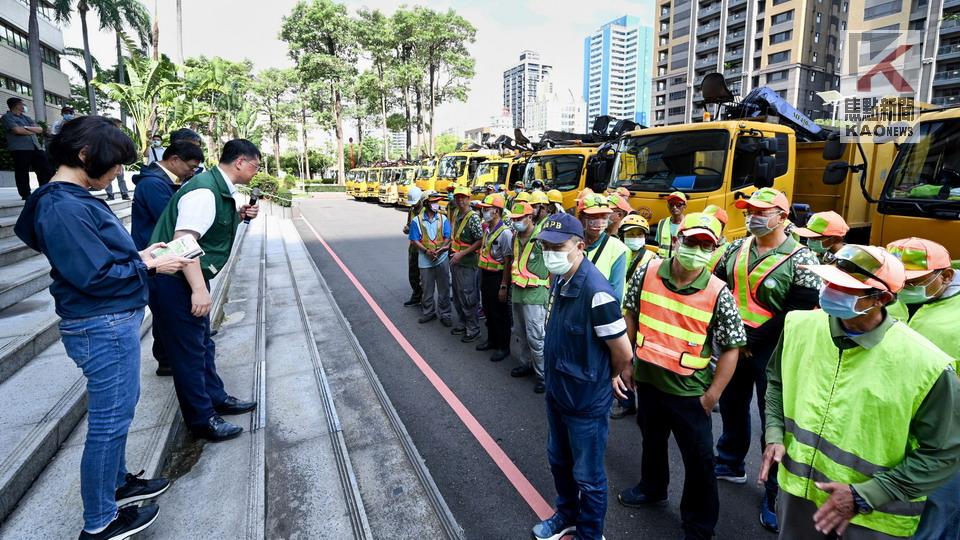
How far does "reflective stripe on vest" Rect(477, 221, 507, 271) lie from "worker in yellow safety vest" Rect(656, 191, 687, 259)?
173 cm

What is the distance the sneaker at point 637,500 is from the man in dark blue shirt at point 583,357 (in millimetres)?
647

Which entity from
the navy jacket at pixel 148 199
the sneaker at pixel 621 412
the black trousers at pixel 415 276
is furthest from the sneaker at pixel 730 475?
the black trousers at pixel 415 276

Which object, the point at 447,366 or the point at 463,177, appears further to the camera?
the point at 463,177

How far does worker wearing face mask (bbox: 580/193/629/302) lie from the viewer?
389 cm

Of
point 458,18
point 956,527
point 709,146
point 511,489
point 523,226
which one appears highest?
point 458,18

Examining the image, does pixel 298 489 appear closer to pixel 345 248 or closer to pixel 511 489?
pixel 511 489

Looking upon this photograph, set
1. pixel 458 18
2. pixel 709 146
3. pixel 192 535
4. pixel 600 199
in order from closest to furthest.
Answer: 1. pixel 192 535
2. pixel 600 199
3. pixel 709 146
4. pixel 458 18

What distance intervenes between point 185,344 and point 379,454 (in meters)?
1.59

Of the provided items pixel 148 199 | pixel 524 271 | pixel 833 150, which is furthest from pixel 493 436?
pixel 833 150

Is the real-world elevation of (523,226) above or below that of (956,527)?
above

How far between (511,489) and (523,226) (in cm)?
256

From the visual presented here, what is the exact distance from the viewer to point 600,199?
13.9 ft

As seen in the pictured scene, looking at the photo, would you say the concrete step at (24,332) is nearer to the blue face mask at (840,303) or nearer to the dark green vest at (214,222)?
the dark green vest at (214,222)

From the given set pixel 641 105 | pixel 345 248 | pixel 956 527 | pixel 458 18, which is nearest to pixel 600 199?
pixel 956 527
